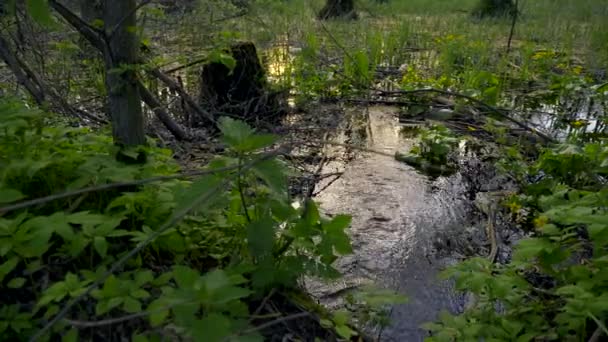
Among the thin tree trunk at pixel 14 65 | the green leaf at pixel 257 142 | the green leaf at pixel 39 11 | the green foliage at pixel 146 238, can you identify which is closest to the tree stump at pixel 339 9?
the thin tree trunk at pixel 14 65

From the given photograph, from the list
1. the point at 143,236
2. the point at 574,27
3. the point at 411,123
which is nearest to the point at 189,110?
the point at 411,123

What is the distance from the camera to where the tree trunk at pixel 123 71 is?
1.76m

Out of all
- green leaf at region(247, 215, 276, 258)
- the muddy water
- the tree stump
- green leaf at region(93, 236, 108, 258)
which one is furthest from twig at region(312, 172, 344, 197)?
the tree stump

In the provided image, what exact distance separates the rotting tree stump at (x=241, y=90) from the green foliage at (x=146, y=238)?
7.81ft

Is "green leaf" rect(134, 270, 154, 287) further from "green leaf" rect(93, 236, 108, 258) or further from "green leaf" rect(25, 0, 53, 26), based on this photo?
"green leaf" rect(25, 0, 53, 26)

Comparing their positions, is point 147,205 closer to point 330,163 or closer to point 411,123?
point 330,163

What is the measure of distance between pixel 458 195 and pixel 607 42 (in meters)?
4.31

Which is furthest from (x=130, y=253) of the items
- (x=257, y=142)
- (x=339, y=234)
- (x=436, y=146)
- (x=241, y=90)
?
(x=241, y=90)

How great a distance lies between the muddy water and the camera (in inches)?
84.3

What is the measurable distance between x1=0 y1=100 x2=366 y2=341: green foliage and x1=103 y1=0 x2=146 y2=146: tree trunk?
104 millimetres

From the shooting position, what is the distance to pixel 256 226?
147 cm

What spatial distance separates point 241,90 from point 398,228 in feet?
7.56

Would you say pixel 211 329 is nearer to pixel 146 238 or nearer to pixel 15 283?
pixel 146 238

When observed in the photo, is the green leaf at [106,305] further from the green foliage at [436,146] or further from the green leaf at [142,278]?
the green foliage at [436,146]
